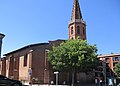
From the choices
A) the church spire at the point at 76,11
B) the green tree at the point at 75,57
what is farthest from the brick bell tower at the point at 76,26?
the green tree at the point at 75,57

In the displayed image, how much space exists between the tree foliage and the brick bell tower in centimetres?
1358

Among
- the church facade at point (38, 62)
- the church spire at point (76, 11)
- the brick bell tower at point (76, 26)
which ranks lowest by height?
the church facade at point (38, 62)

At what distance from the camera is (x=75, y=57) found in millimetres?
47562

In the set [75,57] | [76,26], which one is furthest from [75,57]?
[76,26]

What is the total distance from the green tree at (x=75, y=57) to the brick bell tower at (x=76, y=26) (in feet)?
44.6

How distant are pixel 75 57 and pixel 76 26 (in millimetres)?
18170

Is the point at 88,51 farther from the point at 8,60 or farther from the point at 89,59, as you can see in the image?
the point at 8,60

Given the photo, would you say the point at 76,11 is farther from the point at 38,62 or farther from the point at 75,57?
the point at 75,57

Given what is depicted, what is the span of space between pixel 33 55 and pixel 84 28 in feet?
62.0

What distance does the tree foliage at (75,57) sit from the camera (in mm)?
47188

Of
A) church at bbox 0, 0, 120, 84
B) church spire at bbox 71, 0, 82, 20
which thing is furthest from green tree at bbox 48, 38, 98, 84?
church spire at bbox 71, 0, 82, 20

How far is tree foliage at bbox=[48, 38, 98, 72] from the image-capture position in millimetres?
47188

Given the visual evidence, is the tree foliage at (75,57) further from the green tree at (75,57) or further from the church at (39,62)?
the church at (39,62)

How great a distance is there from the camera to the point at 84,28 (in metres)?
64.8
